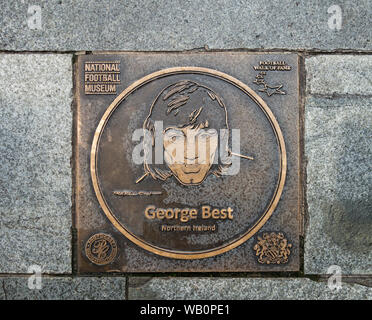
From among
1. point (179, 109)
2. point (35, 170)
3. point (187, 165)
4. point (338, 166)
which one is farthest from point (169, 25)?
point (338, 166)

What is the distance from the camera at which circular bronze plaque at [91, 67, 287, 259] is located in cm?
256

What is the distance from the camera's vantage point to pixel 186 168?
255 cm

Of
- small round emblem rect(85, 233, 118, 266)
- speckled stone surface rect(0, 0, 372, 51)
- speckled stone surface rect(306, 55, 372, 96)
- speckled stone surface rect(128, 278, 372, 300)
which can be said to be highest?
speckled stone surface rect(0, 0, 372, 51)

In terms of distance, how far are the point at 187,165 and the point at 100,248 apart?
2.97ft

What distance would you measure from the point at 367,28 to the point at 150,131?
1851 mm

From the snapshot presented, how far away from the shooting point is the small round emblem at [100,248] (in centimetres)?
256

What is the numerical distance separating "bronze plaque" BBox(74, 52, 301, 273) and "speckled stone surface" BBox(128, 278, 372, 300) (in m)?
0.10

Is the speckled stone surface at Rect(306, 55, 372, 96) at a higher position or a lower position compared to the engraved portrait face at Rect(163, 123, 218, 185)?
higher

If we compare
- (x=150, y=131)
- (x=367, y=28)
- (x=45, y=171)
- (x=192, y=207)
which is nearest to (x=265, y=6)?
(x=367, y=28)
